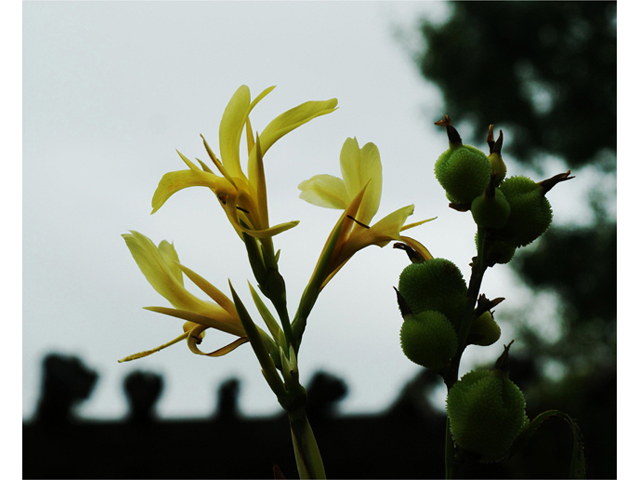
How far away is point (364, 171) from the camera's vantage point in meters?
0.34

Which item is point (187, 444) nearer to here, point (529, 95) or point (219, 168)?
point (219, 168)

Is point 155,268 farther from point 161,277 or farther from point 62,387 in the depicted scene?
point 62,387

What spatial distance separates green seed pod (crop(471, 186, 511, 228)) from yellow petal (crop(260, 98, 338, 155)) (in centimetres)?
11

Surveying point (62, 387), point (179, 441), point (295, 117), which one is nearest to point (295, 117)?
point (295, 117)

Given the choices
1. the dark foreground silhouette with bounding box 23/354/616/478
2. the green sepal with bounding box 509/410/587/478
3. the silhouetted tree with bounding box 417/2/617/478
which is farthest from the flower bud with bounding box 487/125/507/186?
the silhouetted tree with bounding box 417/2/617/478

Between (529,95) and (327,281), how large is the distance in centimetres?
493

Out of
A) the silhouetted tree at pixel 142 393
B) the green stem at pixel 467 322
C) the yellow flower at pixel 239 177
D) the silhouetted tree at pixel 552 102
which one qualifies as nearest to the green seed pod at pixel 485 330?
the green stem at pixel 467 322

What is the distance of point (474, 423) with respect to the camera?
0.26m

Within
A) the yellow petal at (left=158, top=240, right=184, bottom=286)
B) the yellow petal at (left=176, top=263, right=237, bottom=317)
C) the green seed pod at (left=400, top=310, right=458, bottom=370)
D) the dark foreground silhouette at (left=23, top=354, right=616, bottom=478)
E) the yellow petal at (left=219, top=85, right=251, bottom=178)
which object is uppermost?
the yellow petal at (left=219, top=85, right=251, bottom=178)

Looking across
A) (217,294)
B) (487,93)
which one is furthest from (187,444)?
(487,93)

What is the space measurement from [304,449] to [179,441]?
2.23m

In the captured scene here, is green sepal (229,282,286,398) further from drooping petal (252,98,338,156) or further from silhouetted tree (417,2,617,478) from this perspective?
silhouetted tree (417,2,617,478)

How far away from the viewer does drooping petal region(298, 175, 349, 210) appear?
0.37m

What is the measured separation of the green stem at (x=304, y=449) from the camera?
0.29m
